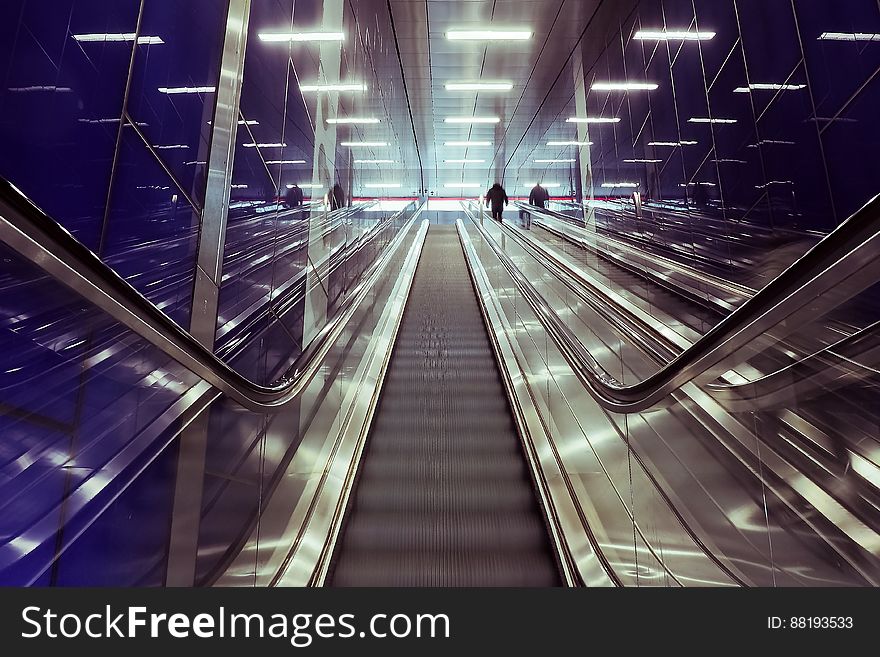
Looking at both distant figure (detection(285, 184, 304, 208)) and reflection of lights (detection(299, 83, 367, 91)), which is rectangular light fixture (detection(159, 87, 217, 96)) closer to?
distant figure (detection(285, 184, 304, 208))

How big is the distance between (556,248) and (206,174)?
275 inches

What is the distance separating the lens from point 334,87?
6035mm

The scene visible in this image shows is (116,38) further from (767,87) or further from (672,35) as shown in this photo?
(672,35)

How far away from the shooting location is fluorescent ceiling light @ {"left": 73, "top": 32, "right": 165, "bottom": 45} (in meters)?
2.09

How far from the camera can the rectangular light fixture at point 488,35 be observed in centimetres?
819

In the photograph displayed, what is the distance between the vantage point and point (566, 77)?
9.41 m

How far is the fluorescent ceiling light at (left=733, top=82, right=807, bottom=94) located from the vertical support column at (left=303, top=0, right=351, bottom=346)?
3655 mm

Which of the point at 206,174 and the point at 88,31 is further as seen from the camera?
the point at 206,174

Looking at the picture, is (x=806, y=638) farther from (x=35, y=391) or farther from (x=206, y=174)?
(x=206, y=174)

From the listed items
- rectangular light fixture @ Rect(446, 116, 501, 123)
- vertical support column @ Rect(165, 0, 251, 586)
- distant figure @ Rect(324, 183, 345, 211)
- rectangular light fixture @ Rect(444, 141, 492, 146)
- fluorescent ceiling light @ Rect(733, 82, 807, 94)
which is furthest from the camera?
rectangular light fixture @ Rect(444, 141, 492, 146)

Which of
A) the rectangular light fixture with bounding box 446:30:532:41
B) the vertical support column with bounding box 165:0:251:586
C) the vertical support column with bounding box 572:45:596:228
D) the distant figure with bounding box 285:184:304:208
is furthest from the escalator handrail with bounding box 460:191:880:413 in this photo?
the rectangular light fixture with bounding box 446:30:532:41

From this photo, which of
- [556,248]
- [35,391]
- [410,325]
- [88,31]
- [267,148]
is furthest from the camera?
[556,248]

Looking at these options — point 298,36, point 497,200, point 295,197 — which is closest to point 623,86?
point 298,36

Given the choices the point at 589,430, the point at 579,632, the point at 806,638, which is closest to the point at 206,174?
the point at 589,430
